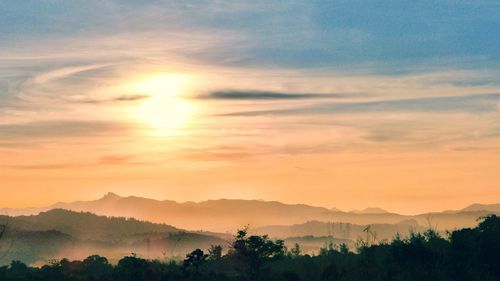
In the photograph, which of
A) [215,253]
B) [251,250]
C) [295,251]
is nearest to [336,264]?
[251,250]

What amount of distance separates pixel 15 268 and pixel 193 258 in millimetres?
30689

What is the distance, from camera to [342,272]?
76188 mm

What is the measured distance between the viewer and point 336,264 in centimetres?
8644

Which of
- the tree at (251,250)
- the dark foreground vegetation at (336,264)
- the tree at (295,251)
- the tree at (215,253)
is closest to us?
the dark foreground vegetation at (336,264)

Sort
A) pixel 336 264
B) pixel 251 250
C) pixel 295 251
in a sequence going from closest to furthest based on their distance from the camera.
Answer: pixel 251 250 < pixel 336 264 < pixel 295 251

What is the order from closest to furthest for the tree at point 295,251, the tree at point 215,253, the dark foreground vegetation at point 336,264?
1. the dark foreground vegetation at point 336,264
2. the tree at point 215,253
3. the tree at point 295,251

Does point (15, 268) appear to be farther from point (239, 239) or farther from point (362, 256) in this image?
point (362, 256)

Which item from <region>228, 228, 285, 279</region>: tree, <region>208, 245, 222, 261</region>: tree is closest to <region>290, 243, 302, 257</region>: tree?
<region>208, 245, 222, 261</region>: tree

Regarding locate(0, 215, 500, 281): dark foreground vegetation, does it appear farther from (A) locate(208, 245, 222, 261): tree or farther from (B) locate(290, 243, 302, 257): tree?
(B) locate(290, 243, 302, 257): tree

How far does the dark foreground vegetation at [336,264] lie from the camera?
249 ft

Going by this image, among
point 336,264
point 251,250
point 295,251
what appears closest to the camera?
point 251,250

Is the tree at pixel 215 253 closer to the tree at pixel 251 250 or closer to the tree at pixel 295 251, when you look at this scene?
the tree at pixel 295 251

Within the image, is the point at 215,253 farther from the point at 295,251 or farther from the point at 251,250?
the point at 251,250

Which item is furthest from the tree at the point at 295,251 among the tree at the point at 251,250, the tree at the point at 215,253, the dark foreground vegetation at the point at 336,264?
the tree at the point at 251,250
